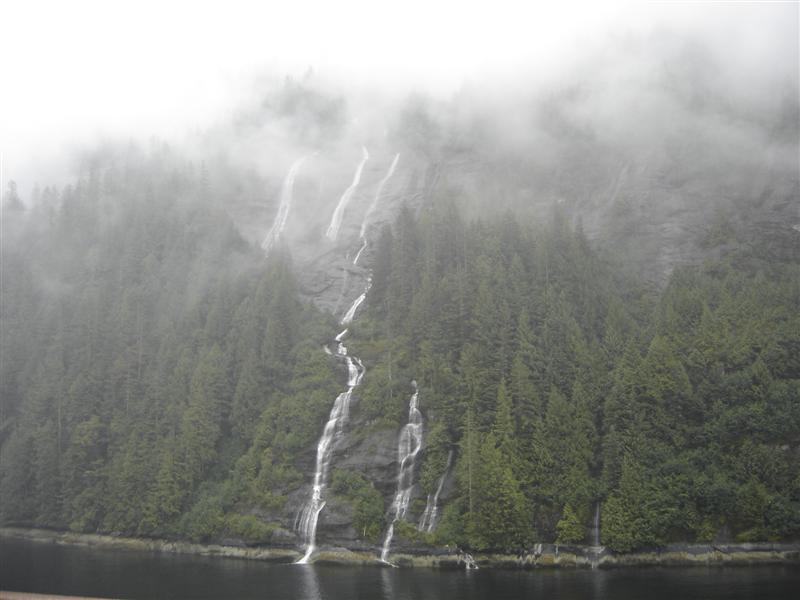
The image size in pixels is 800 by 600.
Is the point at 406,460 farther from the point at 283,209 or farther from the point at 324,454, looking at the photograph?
the point at 283,209

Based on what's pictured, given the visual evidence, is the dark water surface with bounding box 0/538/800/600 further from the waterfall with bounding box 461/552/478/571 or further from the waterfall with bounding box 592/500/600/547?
the waterfall with bounding box 592/500/600/547

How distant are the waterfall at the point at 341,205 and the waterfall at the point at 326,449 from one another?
42.1 meters

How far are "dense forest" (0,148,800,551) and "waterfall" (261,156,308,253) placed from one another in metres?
8.04

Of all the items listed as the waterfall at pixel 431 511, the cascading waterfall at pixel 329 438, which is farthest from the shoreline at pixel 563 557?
the waterfall at pixel 431 511

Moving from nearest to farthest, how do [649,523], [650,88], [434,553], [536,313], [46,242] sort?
[649,523], [434,553], [536,313], [650,88], [46,242]

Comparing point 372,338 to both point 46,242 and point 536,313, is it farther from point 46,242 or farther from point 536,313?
point 46,242

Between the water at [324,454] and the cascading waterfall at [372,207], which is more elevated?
the cascading waterfall at [372,207]

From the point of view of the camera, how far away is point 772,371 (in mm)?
71500

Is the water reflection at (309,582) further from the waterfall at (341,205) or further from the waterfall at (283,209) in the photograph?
the waterfall at (341,205)

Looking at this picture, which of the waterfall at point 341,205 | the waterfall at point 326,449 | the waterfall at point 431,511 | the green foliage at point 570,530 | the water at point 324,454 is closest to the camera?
the green foliage at point 570,530

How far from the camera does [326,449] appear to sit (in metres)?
81.4

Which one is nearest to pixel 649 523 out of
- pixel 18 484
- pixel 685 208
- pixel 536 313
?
pixel 536 313

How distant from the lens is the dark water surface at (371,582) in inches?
1987

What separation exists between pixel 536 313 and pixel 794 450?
33.6 metres
